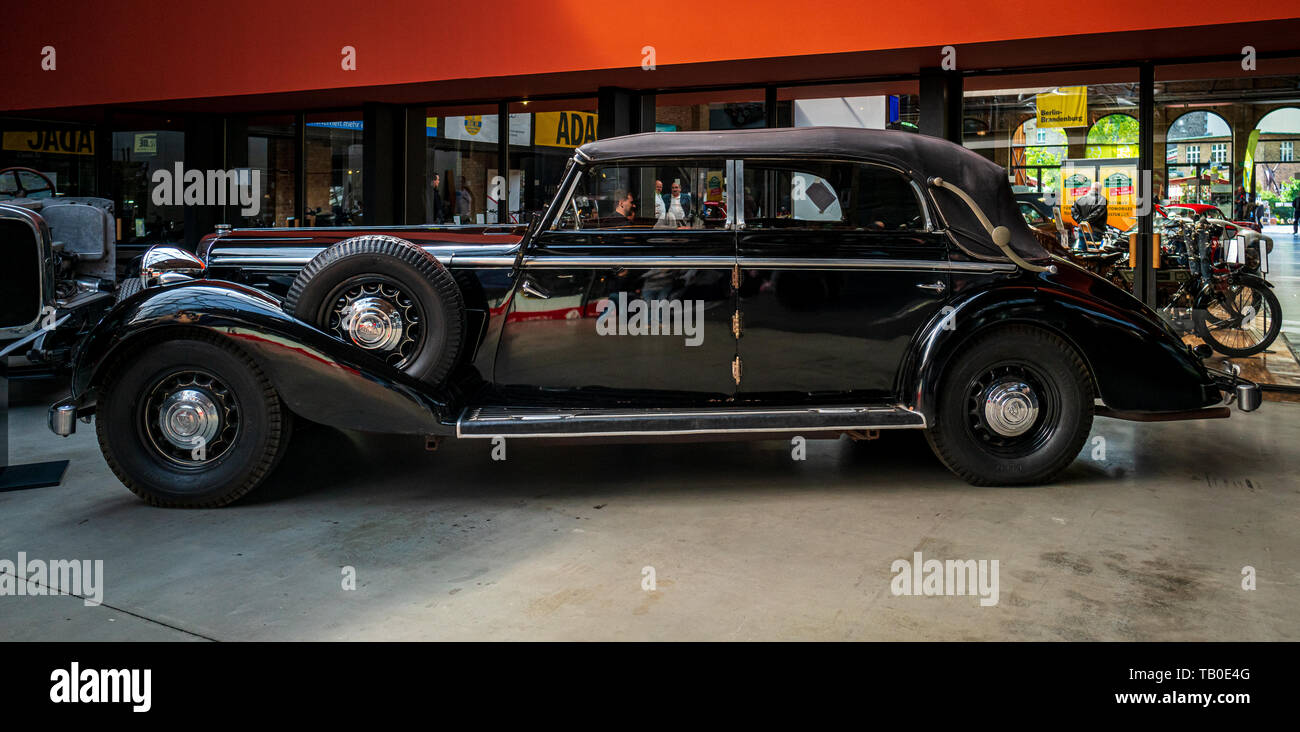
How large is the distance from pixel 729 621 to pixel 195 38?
10772 mm

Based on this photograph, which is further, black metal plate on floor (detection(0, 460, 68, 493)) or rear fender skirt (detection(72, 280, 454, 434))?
black metal plate on floor (detection(0, 460, 68, 493))

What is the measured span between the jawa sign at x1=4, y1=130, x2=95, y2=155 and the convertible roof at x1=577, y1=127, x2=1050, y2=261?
43.2 ft

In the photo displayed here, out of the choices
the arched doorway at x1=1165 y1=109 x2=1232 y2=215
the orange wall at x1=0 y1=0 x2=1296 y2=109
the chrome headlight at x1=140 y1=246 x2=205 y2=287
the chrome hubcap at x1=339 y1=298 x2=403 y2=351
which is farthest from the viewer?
the arched doorway at x1=1165 y1=109 x2=1232 y2=215

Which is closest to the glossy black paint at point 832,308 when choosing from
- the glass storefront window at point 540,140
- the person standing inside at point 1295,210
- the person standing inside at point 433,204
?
the glass storefront window at point 540,140

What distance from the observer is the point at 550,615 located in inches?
138

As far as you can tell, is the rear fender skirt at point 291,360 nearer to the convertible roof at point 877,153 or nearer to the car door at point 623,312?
the car door at point 623,312

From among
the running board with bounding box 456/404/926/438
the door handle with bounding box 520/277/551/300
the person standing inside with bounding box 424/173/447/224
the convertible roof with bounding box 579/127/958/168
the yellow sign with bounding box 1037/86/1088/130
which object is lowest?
the running board with bounding box 456/404/926/438

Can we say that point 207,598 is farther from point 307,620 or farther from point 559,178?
point 559,178

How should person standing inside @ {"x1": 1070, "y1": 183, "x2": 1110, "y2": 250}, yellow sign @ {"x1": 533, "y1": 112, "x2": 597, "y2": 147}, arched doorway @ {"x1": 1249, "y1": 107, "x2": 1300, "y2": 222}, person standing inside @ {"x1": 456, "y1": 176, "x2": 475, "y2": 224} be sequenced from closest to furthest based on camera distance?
arched doorway @ {"x1": 1249, "y1": 107, "x2": 1300, "y2": 222}, person standing inside @ {"x1": 1070, "y1": 183, "x2": 1110, "y2": 250}, yellow sign @ {"x1": 533, "y1": 112, "x2": 597, "y2": 147}, person standing inside @ {"x1": 456, "y1": 176, "x2": 475, "y2": 224}

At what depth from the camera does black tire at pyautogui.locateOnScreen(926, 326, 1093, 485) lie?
5090mm

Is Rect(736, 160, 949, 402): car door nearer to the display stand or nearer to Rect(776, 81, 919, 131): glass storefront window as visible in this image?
the display stand

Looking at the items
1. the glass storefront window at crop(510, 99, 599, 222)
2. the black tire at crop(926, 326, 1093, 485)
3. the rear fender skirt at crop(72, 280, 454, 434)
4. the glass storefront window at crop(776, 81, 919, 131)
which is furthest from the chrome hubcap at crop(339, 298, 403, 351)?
the glass storefront window at crop(510, 99, 599, 222)

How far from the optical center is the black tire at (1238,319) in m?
9.24
